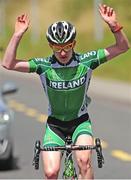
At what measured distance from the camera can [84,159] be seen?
736 centimetres

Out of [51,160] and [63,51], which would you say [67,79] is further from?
[51,160]

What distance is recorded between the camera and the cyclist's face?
735cm

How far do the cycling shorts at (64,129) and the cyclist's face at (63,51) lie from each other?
0.56 m

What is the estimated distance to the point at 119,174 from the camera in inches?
470

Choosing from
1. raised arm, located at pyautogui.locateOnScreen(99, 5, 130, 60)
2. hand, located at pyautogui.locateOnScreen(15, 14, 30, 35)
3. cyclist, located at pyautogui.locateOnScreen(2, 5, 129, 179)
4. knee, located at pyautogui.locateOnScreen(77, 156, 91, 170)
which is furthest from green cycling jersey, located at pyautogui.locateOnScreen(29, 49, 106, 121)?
knee, located at pyautogui.locateOnScreen(77, 156, 91, 170)

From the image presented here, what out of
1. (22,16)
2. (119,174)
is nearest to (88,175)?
(22,16)

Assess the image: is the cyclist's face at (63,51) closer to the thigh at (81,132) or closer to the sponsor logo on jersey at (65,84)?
the sponsor logo on jersey at (65,84)

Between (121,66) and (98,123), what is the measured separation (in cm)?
1764

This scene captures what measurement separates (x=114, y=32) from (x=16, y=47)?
2.90ft

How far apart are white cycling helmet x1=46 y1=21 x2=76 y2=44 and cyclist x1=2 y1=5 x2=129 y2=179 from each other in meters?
0.09

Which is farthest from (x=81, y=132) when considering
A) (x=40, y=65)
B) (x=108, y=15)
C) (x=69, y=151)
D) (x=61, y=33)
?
(x=108, y=15)

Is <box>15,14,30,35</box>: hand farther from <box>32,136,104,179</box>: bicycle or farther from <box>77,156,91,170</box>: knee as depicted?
<box>77,156,91,170</box>: knee

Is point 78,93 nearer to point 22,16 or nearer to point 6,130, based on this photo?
point 22,16

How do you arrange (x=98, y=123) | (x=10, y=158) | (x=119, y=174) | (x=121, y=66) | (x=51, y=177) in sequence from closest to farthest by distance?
(x=51, y=177)
(x=119, y=174)
(x=10, y=158)
(x=98, y=123)
(x=121, y=66)
